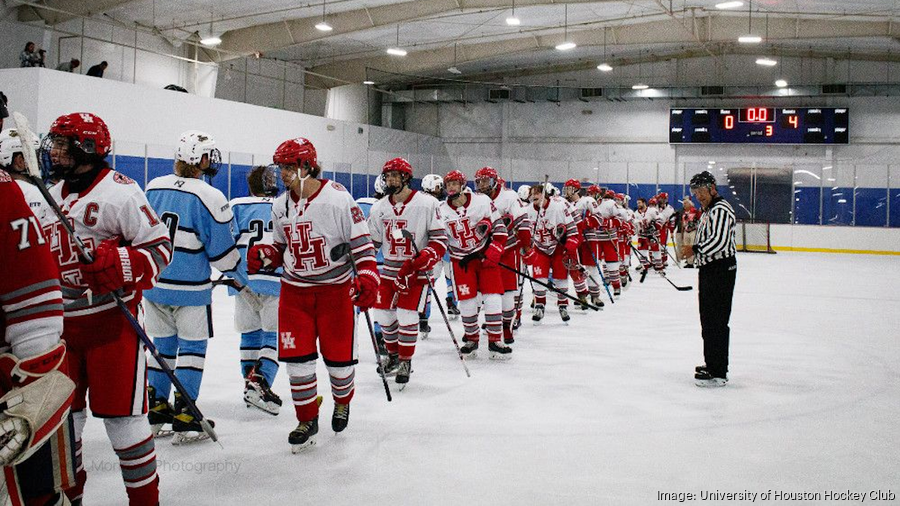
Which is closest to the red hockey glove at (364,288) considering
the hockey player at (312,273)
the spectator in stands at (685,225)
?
the hockey player at (312,273)

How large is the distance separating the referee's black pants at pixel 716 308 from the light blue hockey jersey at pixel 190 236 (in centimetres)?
322

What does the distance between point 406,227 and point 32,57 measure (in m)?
10.6

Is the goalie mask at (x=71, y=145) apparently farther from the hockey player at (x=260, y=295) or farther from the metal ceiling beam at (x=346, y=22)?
the metal ceiling beam at (x=346, y=22)

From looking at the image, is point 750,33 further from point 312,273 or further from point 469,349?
point 312,273

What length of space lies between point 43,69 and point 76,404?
1169 cm

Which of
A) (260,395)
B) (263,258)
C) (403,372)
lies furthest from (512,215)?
(263,258)

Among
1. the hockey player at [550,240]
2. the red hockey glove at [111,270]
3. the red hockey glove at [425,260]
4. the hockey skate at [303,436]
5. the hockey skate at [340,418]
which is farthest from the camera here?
the hockey player at [550,240]

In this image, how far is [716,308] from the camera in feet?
17.3

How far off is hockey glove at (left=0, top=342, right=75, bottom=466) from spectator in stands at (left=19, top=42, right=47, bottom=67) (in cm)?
1318

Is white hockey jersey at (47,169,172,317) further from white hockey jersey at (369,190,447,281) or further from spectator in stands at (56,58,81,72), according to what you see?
spectator in stands at (56,58,81,72)

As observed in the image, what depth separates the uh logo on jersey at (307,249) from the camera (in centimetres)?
376

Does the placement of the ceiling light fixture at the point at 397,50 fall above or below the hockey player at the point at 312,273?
above

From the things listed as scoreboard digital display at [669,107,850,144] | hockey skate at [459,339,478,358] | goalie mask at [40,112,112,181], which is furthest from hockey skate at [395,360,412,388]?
scoreboard digital display at [669,107,850,144]

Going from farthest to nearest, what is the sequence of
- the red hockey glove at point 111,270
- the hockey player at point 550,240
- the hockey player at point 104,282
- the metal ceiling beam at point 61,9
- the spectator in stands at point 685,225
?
the spectator in stands at point 685,225 → the metal ceiling beam at point 61,9 → the hockey player at point 550,240 → the hockey player at point 104,282 → the red hockey glove at point 111,270
